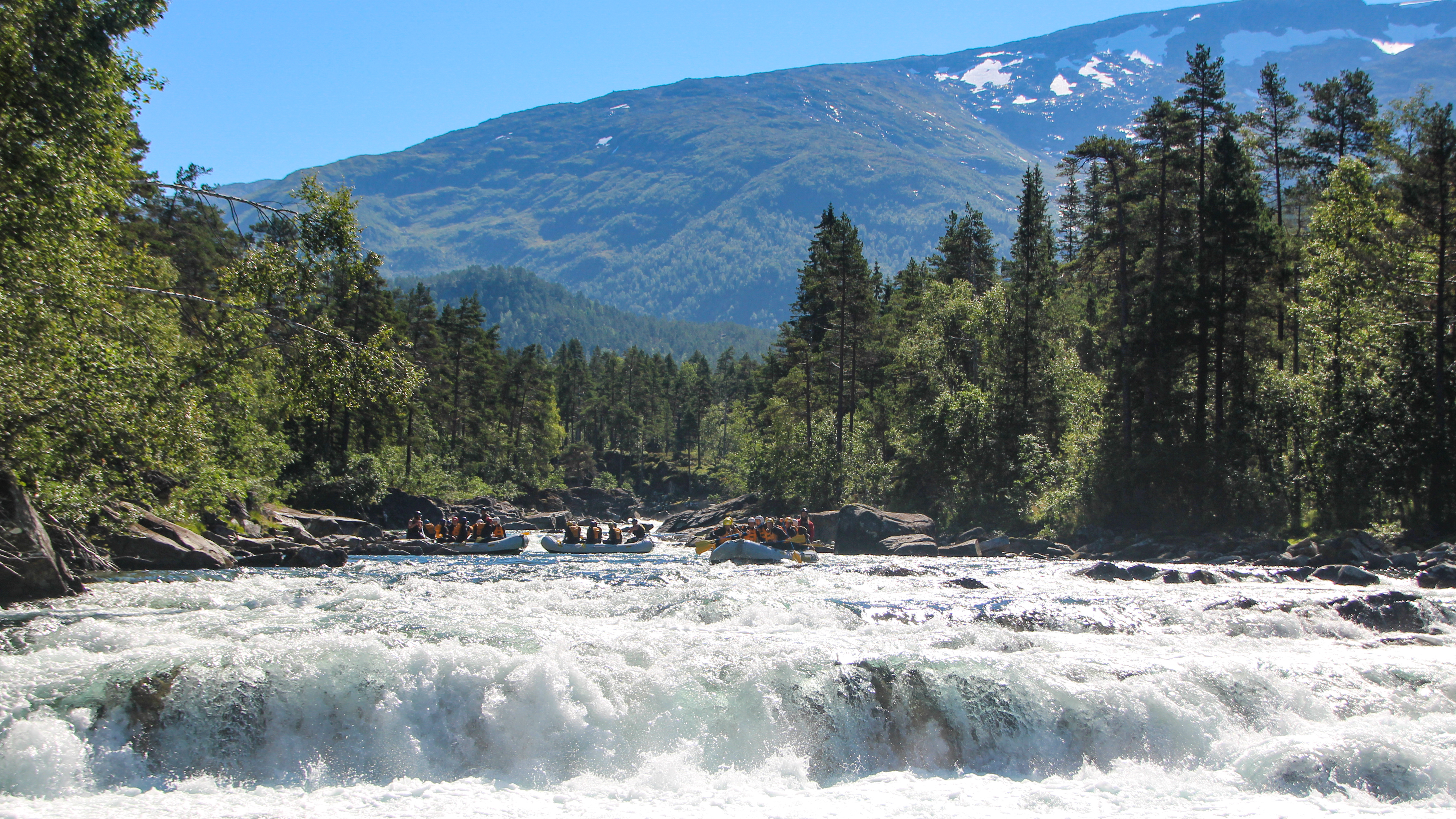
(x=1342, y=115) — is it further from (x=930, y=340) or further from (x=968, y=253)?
(x=968, y=253)

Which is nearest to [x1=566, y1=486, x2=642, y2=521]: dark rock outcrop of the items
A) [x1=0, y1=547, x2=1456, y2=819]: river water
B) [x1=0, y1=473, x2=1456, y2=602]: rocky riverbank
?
[x1=0, y1=473, x2=1456, y2=602]: rocky riverbank

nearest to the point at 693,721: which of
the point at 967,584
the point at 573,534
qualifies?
the point at 967,584

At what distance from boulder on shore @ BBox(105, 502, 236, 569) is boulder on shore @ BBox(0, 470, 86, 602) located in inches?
169

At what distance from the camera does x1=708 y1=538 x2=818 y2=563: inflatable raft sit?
1117 inches

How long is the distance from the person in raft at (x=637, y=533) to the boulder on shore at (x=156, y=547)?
50.5ft

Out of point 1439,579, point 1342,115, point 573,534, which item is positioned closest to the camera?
point 1439,579

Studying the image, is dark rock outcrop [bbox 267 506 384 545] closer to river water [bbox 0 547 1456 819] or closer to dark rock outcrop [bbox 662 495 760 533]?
dark rock outcrop [bbox 662 495 760 533]

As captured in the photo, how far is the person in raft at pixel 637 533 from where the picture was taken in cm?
3494

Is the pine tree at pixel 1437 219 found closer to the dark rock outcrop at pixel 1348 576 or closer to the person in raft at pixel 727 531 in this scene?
the dark rock outcrop at pixel 1348 576

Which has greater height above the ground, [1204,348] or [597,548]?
[1204,348]

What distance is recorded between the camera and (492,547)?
33.0m

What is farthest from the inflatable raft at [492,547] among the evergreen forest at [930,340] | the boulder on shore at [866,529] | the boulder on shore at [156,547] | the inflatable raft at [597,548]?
the boulder on shore at [866,529]

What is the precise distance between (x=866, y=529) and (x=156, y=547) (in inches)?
937

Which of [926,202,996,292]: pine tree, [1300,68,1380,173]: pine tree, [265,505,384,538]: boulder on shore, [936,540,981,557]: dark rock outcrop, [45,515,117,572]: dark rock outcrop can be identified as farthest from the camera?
[926,202,996,292]: pine tree
